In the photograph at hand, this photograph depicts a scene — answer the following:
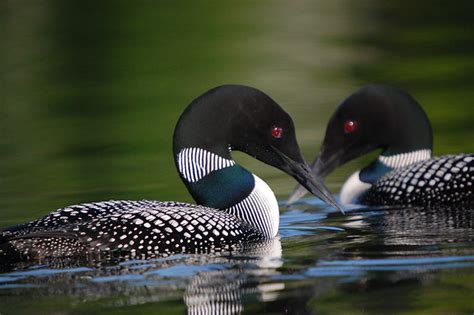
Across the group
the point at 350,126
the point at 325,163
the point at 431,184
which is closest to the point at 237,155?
the point at 325,163

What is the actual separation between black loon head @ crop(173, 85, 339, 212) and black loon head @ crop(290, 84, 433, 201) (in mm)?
1802

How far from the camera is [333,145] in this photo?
9.29 metres

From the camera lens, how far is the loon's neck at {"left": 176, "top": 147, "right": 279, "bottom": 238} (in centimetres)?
720

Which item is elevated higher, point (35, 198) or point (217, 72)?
point (217, 72)

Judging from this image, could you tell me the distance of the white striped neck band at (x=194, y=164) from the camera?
7246mm

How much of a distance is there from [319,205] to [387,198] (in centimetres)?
50

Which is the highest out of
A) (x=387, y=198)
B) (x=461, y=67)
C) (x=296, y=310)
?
(x=461, y=67)

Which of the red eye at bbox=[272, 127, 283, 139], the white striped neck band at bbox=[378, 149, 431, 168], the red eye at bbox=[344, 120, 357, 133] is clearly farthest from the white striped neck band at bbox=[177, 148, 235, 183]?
the white striped neck band at bbox=[378, 149, 431, 168]

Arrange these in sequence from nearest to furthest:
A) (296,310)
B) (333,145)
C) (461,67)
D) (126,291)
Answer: (296,310) < (126,291) < (333,145) < (461,67)

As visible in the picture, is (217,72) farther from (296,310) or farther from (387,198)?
(296,310)

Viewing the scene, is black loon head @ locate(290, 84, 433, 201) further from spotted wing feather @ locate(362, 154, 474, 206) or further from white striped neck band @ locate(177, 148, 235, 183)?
white striped neck band @ locate(177, 148, 235, 183)

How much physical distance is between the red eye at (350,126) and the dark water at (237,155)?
44cm

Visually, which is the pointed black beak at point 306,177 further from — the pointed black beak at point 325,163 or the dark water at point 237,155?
the pointed black beak at point 325,163

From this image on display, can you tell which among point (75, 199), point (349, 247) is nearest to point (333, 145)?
point (75, 199)
